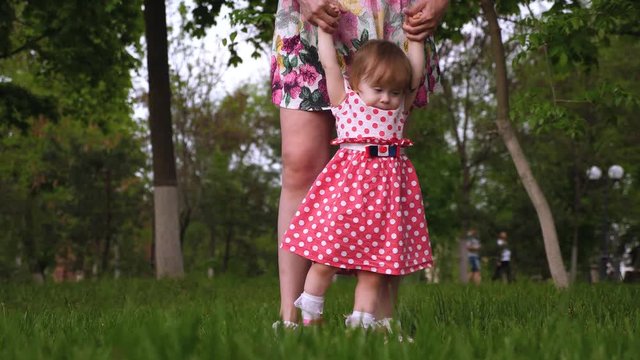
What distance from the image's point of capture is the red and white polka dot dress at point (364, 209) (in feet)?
11.5

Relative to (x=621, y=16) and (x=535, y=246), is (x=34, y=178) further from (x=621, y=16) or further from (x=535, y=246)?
(x=621, y=16)

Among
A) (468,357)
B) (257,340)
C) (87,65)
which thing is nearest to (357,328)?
(257,340)

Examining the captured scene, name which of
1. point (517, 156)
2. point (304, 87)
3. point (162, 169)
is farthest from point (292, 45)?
point (162, 169)

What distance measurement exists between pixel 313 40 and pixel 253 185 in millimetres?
30820

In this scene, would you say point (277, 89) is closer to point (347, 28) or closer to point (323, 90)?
point (323, 90)

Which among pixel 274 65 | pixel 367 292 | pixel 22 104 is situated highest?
pixel 22 104

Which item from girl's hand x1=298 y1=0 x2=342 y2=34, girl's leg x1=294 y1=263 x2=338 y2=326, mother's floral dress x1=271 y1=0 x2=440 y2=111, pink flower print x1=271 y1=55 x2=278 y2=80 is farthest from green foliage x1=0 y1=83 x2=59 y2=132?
girl's leg x1=294 y1=263 x2=338 y2=326

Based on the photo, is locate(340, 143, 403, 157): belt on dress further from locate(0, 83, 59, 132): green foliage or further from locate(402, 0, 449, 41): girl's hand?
locate(0, 83, 59, 132): green foliage

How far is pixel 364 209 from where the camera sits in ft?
11.6

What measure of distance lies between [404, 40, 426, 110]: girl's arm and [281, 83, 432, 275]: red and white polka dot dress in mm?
165

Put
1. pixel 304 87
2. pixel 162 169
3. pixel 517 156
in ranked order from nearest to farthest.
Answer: pixel 304 87, pixel 517 156, pixel 162 169

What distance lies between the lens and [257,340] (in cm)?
248

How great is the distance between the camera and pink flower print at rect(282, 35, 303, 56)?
4039 mm

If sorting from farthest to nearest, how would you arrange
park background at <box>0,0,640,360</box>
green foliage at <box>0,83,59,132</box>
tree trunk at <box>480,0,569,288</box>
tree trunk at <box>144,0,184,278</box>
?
1. green foliage at <box>0,83,59,132</box>
2. tree trunk at <box>144,0,184,278</box>
3. tree trunk at <box>480,0,569,288</box>
4. park background at <box>0,0,640,360</box>
